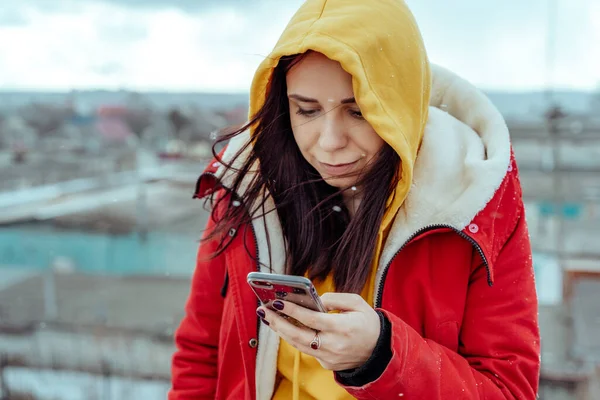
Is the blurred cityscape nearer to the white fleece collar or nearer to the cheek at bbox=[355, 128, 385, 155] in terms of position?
the white fleece collar

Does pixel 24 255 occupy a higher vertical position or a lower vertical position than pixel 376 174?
lower

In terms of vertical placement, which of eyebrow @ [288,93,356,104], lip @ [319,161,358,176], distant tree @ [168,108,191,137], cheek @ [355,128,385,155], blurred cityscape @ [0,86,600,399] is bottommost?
blurred cityscape @ [0,86,600,399]

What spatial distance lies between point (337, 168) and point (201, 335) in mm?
568

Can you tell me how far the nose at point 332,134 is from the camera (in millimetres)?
1115

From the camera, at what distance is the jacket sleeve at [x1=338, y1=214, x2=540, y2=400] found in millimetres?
964

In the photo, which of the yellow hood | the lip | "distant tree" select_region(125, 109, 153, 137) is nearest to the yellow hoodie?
the yellow hood

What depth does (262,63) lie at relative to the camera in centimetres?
121

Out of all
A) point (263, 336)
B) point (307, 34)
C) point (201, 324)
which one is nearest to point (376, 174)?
point (307, 34)

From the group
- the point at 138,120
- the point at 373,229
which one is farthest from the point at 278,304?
the point at 138,120

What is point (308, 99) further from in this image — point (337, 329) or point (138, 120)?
point (138, 120)

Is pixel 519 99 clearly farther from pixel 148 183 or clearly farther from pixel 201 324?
pixel 148 183

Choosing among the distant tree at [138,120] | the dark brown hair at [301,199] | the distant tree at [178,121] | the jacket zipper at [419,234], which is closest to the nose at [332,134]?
the dark brown hair at [301,199]

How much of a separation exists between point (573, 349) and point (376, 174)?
181 inches

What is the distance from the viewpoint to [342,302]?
37.2 inches
